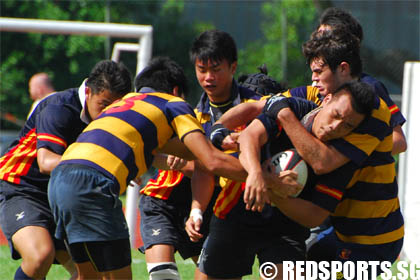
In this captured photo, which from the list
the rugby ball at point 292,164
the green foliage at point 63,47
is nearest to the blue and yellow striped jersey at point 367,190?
the rugby ball at point 292,164

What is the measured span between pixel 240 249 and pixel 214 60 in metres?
1.23

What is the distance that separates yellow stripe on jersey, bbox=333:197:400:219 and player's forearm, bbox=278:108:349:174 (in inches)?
13.0

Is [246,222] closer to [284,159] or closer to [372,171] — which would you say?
[284,159]

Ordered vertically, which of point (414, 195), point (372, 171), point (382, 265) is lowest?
point (414, 195)

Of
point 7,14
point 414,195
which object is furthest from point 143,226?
point 7,14

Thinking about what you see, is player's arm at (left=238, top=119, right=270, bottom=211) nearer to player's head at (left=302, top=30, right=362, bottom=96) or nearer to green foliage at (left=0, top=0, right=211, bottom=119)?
player's head at (left=302, top=30, right=362, bottom=96)

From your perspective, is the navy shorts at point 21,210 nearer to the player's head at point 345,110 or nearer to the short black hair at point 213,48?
the short black hair at point 213,48

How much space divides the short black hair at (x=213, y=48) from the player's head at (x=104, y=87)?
0.53 m

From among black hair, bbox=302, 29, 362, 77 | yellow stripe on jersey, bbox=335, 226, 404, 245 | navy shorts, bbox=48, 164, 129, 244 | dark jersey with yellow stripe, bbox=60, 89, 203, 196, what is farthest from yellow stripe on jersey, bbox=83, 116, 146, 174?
yellow stripe on jersey, bbox=335, 226, 404, 245

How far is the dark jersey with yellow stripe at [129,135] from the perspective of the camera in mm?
4062

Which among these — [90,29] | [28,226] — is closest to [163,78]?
[28,226]

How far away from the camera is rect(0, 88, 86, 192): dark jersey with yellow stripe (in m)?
4.73

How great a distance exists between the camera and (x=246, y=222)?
4461 millimetres

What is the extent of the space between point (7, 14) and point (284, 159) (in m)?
13.8
